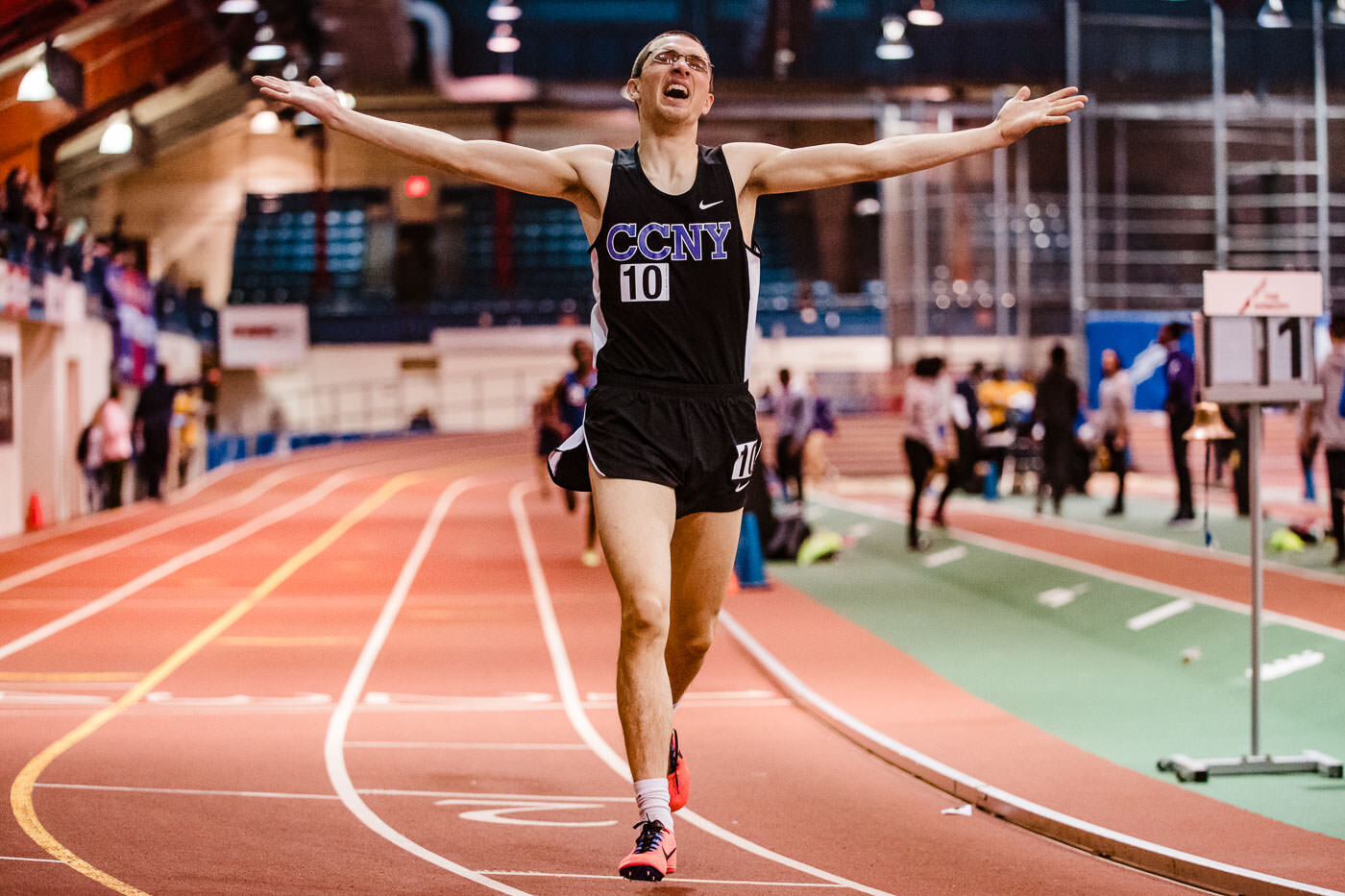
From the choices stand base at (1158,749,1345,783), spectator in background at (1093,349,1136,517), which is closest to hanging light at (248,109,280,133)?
spectator in background at (1093,349,1136,517)

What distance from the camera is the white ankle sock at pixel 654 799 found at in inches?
197

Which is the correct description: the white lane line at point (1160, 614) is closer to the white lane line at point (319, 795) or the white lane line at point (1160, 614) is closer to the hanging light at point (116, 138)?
the white lane line at point (319, 795)

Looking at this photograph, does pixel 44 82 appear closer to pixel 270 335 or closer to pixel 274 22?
pixel 274 22

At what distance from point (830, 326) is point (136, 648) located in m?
35.1

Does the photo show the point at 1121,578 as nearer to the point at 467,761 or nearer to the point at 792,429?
the point at 467,761

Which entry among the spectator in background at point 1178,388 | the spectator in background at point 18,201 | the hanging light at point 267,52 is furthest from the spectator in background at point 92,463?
the spectator in background at point 1178,388

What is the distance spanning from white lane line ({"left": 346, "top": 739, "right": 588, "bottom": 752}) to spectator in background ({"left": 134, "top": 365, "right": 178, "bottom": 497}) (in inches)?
719

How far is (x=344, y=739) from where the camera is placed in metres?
8.61

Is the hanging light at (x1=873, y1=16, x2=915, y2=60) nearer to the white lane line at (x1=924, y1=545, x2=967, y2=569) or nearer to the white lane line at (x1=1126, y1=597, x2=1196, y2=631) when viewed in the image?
the white lane line at (x1=924, y1=545, x2=967, y2=569)

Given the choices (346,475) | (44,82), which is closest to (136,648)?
(44,82)

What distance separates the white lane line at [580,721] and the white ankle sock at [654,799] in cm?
83

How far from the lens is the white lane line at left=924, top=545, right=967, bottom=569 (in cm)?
1762

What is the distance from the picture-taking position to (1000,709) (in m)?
9.38

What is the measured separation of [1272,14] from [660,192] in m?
26.3
